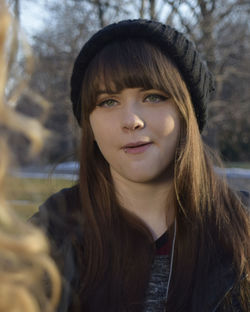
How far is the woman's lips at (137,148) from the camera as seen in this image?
80.7 inches

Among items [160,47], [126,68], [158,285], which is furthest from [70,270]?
[160,47]

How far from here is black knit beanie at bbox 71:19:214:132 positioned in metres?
2.11

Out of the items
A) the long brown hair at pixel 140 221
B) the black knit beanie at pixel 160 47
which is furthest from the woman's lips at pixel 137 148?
the black knit beanie at pixel 160 47

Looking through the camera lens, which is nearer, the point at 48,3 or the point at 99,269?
the point at 99,269

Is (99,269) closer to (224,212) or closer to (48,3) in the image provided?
(224,212)

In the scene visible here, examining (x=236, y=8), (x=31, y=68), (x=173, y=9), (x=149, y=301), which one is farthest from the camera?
(x=236, y=8)

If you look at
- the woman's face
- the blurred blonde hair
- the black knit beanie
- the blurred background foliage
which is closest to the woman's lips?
the woman's face

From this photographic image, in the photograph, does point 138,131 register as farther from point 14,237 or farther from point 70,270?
point 14,237

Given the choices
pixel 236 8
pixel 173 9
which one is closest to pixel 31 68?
pixel 173 9

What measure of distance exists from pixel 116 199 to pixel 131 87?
58 centimetres

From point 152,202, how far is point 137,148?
325 mm

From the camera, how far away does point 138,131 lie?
2.02m

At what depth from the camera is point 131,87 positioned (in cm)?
205

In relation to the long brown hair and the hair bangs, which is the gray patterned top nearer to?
the long brown hair
